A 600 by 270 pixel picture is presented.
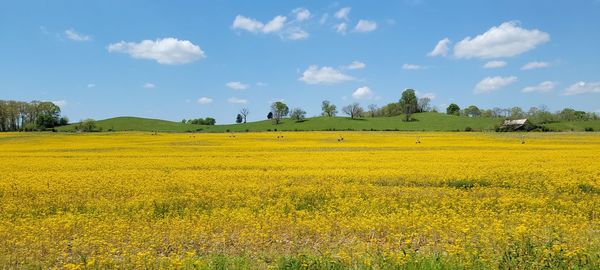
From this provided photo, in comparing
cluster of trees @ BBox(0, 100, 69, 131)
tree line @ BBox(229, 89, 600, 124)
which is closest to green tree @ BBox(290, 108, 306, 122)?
tree line @ BBox(229, 89, 600, 124)

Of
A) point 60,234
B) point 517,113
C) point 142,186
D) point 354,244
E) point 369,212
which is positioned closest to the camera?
point 354,244

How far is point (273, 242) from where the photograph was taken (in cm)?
928

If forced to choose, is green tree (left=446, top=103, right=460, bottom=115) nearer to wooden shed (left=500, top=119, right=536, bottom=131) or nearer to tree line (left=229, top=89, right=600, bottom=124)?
tree line (left=229, top=89, right=600, bottom=124)

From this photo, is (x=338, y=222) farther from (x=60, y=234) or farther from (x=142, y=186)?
(x=142, y=186)

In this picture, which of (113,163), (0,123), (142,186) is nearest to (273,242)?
(142,186)

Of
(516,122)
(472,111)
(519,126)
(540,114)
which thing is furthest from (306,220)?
(472,111)

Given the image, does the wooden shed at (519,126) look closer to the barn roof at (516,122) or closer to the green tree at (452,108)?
the barn roof at (516,122)

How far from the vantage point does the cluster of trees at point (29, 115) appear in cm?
12592

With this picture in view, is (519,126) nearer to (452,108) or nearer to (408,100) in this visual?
(408,100)

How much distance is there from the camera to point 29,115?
13688cm

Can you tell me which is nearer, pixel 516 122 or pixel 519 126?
pixel 519 126

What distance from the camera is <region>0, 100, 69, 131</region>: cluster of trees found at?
4957 inches

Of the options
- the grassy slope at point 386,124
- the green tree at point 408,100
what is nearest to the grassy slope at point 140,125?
the grassy slope at point 386,124

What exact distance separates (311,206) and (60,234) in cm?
693
